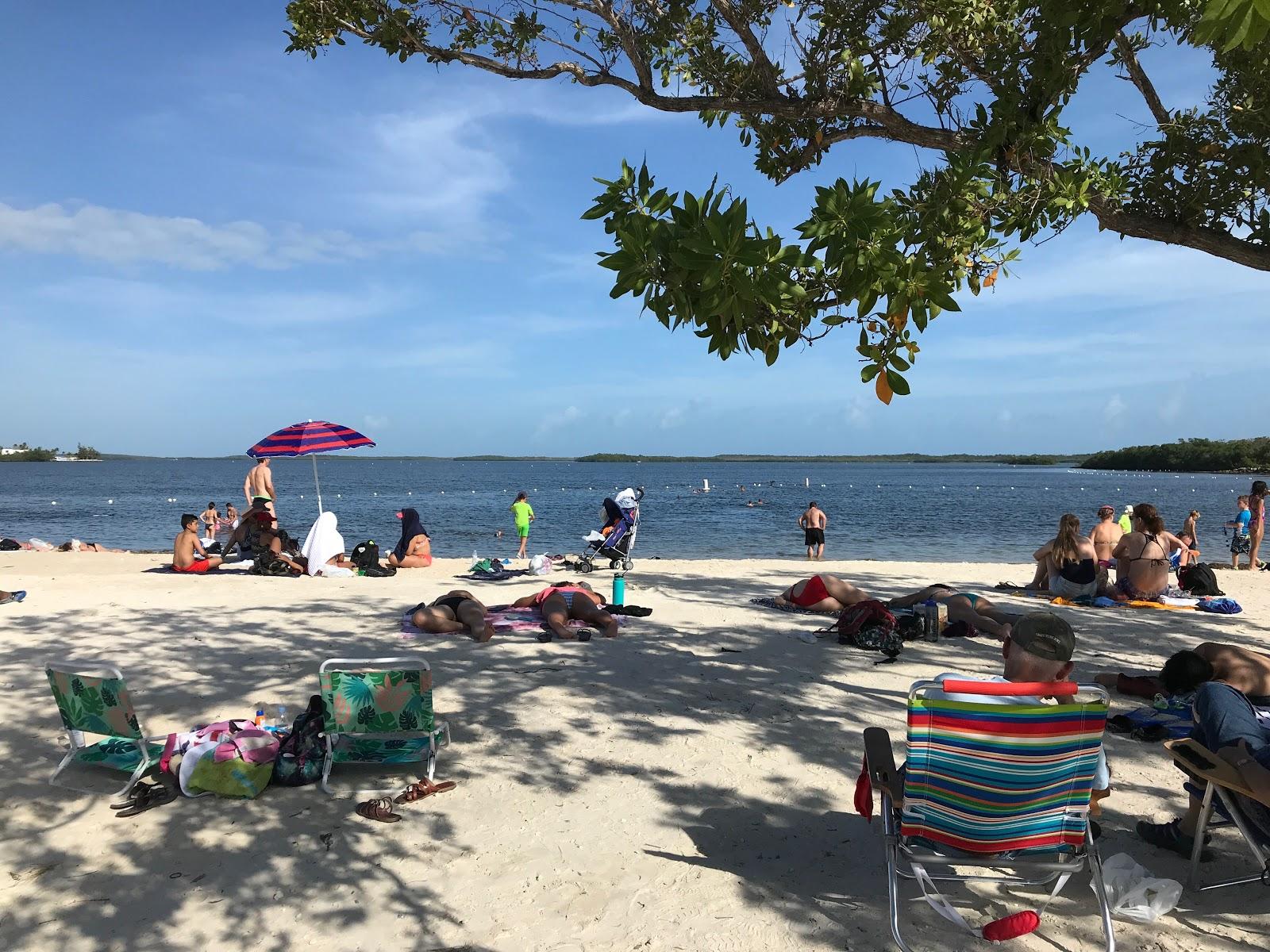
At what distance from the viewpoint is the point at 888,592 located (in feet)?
34.5

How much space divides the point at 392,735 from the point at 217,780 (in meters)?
0.82

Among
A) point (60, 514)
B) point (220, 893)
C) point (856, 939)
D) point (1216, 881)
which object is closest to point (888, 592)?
point (1216, 881)

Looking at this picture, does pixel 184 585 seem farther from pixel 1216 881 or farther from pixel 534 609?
pixel 1216 881

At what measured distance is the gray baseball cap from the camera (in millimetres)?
3314

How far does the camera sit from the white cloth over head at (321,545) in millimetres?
11500

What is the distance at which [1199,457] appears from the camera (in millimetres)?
116500

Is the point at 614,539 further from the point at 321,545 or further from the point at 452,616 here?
the point at 452,616

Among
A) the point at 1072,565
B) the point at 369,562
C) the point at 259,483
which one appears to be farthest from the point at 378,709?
the point at 259,483

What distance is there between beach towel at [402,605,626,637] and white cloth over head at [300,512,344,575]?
4217 millimetres

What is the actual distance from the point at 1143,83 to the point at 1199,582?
6.27m

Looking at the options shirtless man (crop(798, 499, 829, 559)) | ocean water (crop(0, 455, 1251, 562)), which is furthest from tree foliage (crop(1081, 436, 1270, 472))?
shirtless man (crop(798, 499, 829, 559))

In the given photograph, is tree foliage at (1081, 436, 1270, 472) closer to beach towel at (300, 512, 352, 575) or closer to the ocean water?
the ocean water

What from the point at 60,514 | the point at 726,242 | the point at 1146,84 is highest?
the point at 1146,84

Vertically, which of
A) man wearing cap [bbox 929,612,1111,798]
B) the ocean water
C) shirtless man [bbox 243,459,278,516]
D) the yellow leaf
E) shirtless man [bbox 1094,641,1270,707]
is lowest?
the ocean water
